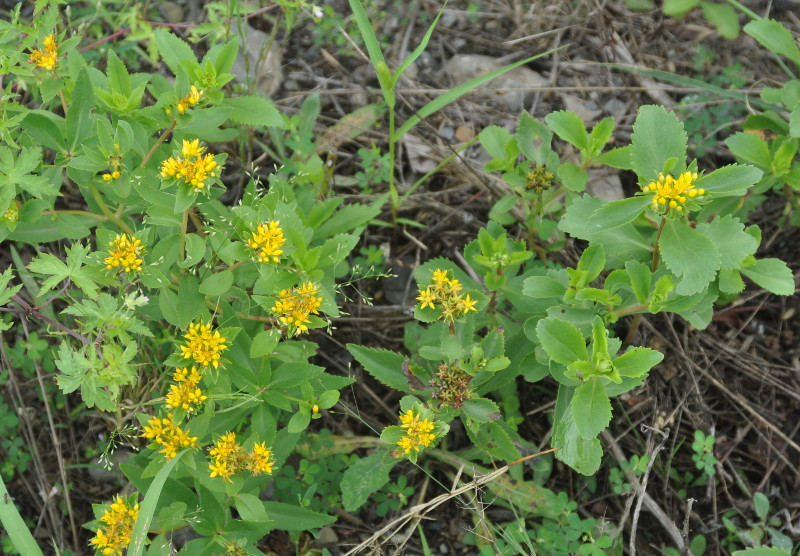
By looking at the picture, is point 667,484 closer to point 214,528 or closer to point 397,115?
point 214,528

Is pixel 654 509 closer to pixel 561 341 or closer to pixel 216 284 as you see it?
pixel 561 341

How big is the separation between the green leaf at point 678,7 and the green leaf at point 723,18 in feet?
0.24

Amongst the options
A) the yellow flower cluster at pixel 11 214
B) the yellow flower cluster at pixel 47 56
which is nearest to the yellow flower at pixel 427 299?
the yellow flower cluster at pixel 11 214

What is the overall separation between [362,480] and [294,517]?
0.98 ft

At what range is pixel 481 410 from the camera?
243 centimetres

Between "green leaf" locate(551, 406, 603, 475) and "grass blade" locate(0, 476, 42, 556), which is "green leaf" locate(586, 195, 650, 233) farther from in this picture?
"grass blade" locate(0, 476, 42, 556)

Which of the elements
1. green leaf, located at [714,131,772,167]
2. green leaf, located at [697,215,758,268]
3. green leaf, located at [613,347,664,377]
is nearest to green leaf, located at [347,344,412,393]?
green leaf, located at [613,347,664,377]

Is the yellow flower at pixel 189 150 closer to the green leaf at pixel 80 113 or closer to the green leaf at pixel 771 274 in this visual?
the green leaf at pixel 80 113

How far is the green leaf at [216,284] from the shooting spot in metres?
2.26

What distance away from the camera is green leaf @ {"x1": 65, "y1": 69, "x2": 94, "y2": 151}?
8.02 feet

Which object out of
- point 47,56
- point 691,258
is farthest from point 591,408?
point 47,56

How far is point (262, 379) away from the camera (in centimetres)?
242

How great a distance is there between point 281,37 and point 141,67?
0.81m

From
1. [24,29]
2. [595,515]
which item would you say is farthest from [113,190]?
[595,515]
